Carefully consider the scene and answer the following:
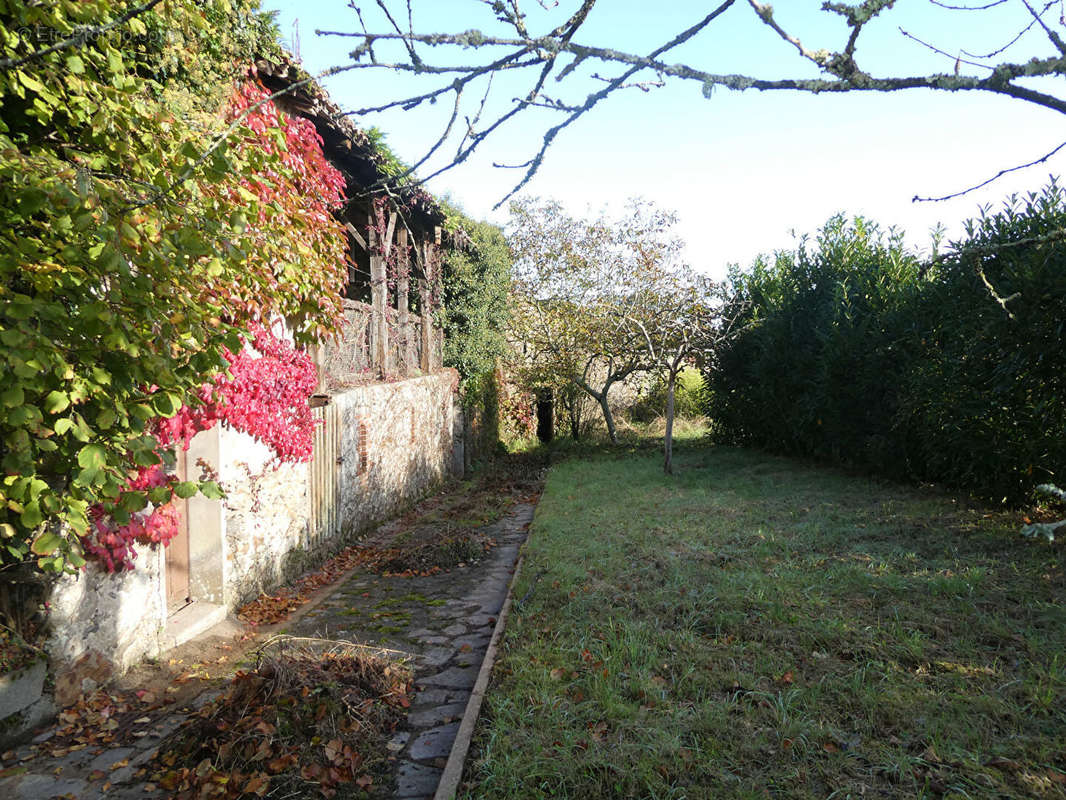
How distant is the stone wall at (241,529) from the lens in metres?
4.27

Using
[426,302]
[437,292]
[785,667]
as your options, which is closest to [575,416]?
[437,292]

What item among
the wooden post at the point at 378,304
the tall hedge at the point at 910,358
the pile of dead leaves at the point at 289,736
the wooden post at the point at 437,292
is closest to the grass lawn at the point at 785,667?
the pile of dead leaves at the point at 289,736

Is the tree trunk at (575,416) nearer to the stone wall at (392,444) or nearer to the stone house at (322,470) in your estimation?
the stone wall at (392,444)

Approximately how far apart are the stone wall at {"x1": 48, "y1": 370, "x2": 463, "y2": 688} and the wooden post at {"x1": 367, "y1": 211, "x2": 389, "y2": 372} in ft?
1.72

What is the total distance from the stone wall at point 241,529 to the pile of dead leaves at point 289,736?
1131mm

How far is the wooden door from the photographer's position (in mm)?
5480

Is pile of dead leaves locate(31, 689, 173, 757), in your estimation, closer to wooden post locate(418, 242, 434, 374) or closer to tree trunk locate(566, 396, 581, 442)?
wooden post locate(418, 242, 434, 374)

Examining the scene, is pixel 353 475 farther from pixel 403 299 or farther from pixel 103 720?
pixel 103 720

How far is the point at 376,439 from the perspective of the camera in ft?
31.4

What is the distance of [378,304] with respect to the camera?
10219mm

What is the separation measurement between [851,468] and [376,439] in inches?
352

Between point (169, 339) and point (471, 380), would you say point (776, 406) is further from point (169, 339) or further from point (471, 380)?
point (169, 339)

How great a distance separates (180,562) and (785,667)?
5008 millimetres

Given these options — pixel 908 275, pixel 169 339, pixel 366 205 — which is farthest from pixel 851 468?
pixel 169 339
